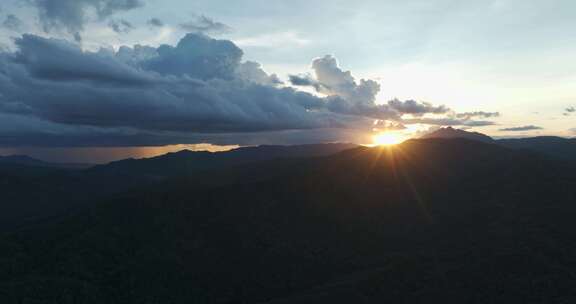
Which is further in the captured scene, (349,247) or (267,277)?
(349,247)

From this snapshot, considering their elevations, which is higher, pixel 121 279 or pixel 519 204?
pixel 519 204

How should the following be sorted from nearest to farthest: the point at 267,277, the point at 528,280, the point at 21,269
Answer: the point at 528,280
the point at 21,269
the point at 267,277

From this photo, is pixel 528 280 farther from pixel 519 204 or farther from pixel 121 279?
pixel 121 279

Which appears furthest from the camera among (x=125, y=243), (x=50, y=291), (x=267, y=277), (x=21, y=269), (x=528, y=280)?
(x=125, y=243)

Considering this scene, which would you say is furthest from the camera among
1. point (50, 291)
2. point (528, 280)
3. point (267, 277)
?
point (267, 277)


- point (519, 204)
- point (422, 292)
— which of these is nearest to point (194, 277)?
point (422, 292)

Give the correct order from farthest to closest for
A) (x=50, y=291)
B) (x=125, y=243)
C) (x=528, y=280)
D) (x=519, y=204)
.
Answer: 1. (x=519, y=204)
2. (x=125, y=243)
3. (x=50, y=291)
4. (x=528, y=280)

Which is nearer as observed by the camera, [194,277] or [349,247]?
[194,277]

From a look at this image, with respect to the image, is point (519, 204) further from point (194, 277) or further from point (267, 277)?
point (194, 277)

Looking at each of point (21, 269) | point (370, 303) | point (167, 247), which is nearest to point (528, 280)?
point (370, 303)
